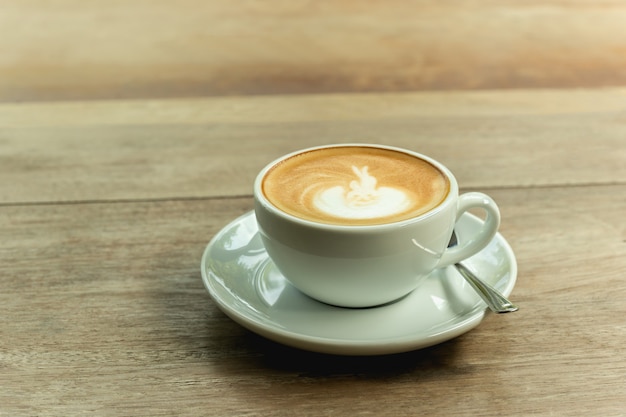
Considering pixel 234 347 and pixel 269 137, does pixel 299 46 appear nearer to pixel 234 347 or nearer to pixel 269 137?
pixel 269 137

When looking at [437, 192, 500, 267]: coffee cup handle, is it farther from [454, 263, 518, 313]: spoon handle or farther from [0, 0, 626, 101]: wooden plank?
[0, 0, 626, 101]: wooden plank

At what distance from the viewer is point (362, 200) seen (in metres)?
0.56

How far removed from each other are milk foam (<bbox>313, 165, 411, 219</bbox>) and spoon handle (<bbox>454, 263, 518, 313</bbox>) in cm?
8

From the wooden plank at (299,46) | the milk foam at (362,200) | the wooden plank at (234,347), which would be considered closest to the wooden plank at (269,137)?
the wooden plank at (234,347)

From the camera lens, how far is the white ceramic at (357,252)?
1.64 ft

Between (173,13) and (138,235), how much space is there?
149 centimetres

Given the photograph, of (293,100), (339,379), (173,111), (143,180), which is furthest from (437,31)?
(339,379)

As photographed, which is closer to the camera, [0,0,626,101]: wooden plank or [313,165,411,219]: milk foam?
[313,165,411,219]: milk foam

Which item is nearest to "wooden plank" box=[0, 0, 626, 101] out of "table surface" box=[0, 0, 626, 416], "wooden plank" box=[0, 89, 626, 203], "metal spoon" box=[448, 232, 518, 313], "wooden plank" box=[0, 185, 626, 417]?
"table surface" box=[0, 0, 626, 416]

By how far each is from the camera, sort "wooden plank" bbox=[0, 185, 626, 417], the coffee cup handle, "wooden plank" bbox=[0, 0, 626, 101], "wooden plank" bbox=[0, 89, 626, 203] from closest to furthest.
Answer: "wooden plank" bbox=[0, 185, 626, 417] < the coffee cup handle < "wooden plank" bbox=[0, 89, 626, 203] < "wooden plank" bbox=[0, 0, 626, 101]

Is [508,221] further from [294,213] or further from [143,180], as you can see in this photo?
[143,180]

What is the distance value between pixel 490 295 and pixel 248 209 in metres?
0.34

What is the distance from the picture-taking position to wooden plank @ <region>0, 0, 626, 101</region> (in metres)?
1.71

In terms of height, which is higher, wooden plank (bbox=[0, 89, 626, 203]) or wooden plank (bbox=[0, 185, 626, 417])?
wooden plank (bbox=[0, 185, 626, 417])
